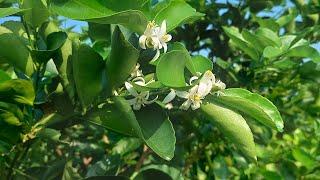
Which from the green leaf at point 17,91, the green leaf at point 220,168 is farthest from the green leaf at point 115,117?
the green leaf at point 220,168

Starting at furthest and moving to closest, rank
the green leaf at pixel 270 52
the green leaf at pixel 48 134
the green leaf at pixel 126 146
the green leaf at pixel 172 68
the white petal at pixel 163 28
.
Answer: the green leaf at pixel 126 146 < the green leaf at pixel 270 52 < the green leaf at pixel 48 134 < the white petal at pixel 163 28 < the green leaf at pixel 172 68

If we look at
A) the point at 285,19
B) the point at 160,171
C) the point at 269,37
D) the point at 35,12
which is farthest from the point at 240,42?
the point at 35,12

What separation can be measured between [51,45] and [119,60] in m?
0.16

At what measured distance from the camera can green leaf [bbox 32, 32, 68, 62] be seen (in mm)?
887

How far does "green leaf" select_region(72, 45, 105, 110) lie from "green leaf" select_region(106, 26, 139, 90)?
0.10 feet

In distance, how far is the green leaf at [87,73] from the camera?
2.80 ft

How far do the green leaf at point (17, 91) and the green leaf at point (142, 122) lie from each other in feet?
0.34

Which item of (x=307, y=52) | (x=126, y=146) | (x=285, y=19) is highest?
(x=307, y=52)

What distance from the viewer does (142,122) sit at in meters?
0.83

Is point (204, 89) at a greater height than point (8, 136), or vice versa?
point (204, 89)

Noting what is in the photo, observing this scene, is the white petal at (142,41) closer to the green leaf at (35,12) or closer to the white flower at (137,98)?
the white flower at (137,98)

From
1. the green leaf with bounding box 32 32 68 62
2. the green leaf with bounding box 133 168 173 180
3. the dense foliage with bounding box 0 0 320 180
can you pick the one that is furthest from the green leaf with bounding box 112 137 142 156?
the green leaf with bounding box 32 32 68 62

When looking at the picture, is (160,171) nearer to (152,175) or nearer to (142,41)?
(152,175)

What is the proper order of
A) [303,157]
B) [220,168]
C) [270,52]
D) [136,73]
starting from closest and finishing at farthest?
[136,73], [270,52], [303,157], [220,168]
